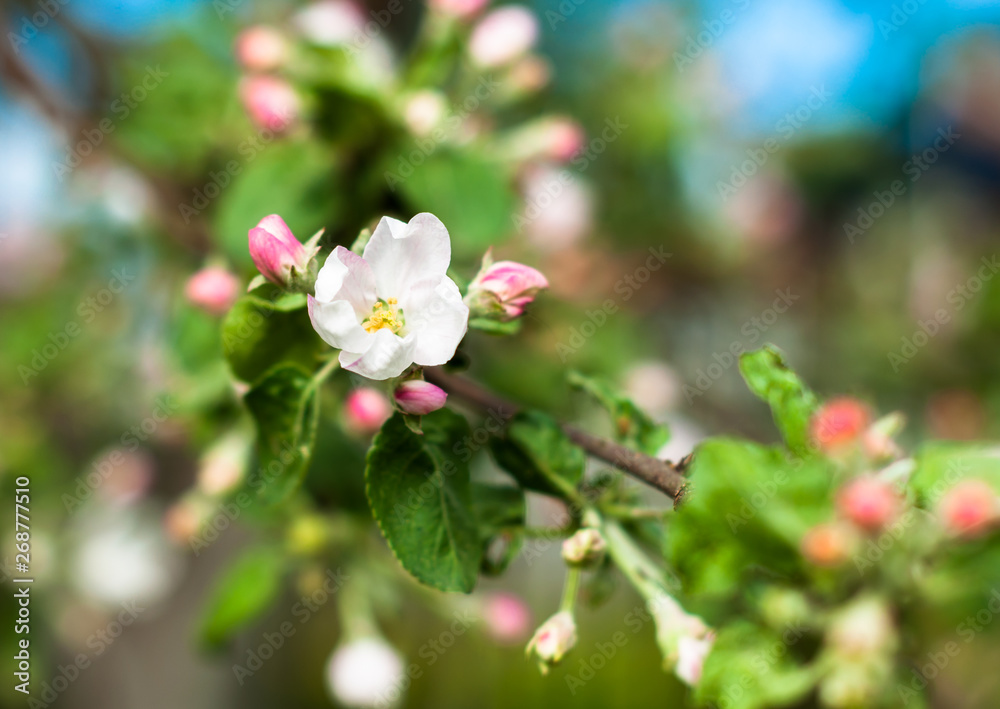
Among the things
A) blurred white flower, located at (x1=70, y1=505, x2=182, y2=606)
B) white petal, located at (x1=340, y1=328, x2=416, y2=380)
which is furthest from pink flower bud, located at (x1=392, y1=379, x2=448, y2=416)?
blurred white flower, located at (x1=70, y1=505, x2=182, y2=606)

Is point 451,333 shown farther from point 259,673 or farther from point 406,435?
point 259,673

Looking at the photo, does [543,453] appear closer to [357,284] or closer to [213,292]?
[357,284]

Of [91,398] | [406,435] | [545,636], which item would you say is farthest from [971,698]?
[91,398]

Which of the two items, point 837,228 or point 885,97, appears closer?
point 885,97

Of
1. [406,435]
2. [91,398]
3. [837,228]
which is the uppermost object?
[406,435]

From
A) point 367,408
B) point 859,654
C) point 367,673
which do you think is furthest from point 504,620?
point 859,654

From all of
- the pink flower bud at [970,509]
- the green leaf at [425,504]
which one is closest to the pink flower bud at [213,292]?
the green leaf at [425,504]

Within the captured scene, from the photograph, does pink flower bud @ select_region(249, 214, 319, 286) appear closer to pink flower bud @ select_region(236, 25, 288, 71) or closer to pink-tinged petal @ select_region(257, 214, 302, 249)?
pink-tinged petal @ select_region(257, 214, 302, 249)
